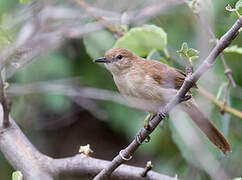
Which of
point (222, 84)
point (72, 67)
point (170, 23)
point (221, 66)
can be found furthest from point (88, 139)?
point (222, 84)

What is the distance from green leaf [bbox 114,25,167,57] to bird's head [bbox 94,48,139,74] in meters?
0.11

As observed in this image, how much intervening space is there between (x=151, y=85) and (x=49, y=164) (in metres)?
0.86

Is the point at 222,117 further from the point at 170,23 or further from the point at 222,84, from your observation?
the point at 170,23

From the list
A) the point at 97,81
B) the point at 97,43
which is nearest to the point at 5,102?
the point at 97,43

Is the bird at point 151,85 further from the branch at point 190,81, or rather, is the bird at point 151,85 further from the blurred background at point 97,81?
the branch at point 190,81

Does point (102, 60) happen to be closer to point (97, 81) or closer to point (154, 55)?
point (154, 55)

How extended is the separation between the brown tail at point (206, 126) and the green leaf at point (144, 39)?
0.48m

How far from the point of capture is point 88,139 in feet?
20.2

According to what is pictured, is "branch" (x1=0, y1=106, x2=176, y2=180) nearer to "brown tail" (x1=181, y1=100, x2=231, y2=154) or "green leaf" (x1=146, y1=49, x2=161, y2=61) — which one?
"brown tail" (x1=181, y1=100, x2=231, y2=154)

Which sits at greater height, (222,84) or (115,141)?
(222,84)

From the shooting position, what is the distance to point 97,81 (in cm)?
516

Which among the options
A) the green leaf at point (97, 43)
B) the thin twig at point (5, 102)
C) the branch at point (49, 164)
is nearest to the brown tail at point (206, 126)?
the branch at point (49, 164)

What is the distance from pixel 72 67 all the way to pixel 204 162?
99.4 inches

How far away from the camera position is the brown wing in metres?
3.23
